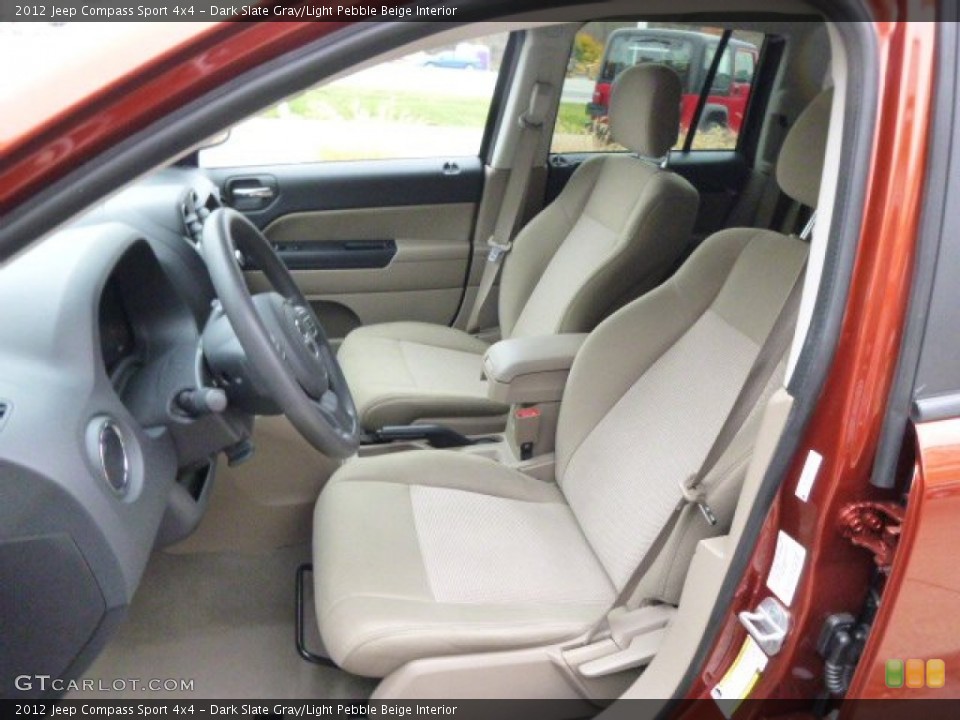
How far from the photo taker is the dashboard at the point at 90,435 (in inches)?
42.8

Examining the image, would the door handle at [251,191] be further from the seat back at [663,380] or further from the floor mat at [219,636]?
the seat back at [663,380]

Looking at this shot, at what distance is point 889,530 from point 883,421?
0.12 meters

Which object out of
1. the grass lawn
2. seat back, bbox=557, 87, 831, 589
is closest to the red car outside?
the grass lawn

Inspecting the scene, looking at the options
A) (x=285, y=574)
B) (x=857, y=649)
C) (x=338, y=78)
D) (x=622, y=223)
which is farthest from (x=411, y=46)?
(x=622, y=223)

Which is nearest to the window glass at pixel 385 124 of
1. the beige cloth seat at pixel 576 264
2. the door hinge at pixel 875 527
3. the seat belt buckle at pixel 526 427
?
the beige cloth seat at pixel 576 264

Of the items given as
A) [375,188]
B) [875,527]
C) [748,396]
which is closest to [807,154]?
[748,396]

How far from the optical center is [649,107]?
86.0 inches

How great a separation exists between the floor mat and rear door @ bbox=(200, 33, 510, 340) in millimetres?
1218

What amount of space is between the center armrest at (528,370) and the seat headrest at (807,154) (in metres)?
0.68

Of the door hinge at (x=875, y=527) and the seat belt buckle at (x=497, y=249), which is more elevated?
the door hinge at (x=875, y=527)

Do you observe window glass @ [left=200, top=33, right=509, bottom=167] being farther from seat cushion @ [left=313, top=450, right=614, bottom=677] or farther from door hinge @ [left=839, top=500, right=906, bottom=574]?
door hinge @ [left=839, top=500, right=906, bottom=574]

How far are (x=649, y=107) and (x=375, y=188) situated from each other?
1.07 metres

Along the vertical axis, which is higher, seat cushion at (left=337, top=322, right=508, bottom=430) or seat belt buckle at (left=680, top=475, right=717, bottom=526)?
seat belt buckle at (left=680, top=475, right=717, bottom=526)

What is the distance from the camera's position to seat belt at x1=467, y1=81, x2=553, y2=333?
293cm
